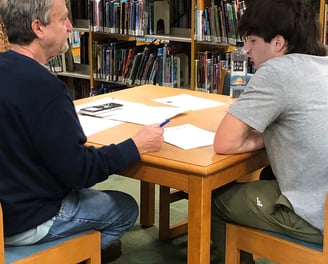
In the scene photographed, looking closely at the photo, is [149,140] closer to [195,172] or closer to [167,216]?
[195,172]

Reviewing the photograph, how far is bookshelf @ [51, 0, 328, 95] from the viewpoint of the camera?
4227 mm

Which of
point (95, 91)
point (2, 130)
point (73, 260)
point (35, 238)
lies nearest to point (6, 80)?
point (2, 130)

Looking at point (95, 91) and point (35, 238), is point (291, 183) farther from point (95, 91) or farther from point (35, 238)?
point (95, 91)

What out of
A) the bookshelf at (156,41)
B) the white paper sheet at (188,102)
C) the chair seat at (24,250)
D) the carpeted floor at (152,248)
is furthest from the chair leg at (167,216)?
the bookshelf at (156,41)

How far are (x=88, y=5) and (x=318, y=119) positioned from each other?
342 centimetres

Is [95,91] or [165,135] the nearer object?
[165,135]

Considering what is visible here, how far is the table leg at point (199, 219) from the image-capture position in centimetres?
186

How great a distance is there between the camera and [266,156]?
2129 millimetres

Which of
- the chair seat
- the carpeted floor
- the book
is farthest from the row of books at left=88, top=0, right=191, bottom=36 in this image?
the chair seat

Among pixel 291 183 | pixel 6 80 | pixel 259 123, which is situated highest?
pixel 6 80

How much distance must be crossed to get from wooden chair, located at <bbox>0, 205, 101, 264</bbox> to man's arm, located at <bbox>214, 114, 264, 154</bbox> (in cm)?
51

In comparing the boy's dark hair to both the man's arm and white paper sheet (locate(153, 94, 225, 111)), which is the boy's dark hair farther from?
white paper sheet (locate(153, 94, 225, 111))

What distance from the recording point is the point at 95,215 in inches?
78.2

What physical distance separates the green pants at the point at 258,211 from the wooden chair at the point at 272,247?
2 cm
